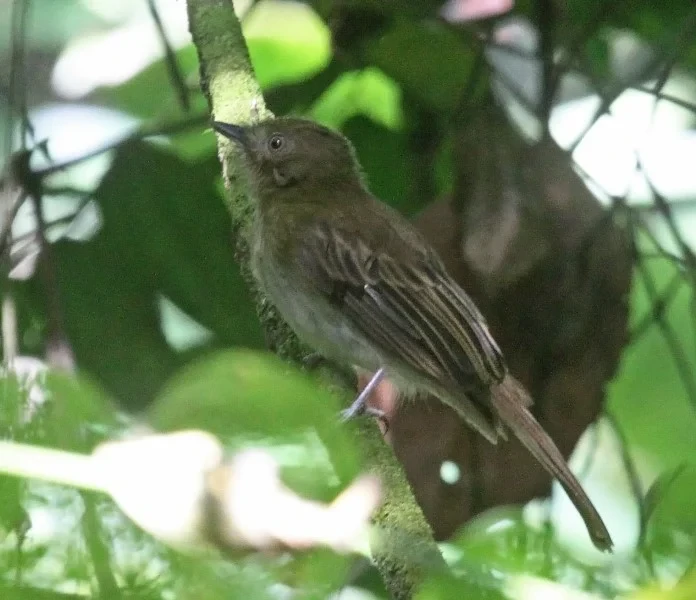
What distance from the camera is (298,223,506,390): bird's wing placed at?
1.90 meters

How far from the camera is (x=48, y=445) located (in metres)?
0.64

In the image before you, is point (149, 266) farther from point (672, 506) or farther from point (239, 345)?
point (672, 506)

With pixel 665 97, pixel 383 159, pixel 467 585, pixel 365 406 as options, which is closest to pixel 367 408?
pixel 365 406

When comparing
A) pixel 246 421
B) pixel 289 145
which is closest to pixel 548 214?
pixel 289 145

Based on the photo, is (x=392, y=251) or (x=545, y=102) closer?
(x=392, y=251)

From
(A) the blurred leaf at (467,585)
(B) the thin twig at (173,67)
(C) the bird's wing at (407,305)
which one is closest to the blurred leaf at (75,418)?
(A) the blurred leaf at (467,585)

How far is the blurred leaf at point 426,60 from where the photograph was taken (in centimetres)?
222

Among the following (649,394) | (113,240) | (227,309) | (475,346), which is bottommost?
(649,394)

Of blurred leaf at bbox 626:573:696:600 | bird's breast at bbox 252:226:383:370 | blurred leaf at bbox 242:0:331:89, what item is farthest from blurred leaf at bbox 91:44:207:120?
blurred leaf at bbox 626:573:696:600

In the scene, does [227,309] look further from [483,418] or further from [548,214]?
[548,214]

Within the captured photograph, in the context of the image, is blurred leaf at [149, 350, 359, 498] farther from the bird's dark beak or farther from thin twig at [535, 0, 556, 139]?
thin twig at [535, 0, 556, 139]

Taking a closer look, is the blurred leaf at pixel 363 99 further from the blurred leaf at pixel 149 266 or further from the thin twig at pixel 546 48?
the blurred leaf at pixel 149 266

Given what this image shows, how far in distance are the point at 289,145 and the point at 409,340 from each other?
55cm

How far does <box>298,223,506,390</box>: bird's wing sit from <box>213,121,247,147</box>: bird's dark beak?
0.24 m
